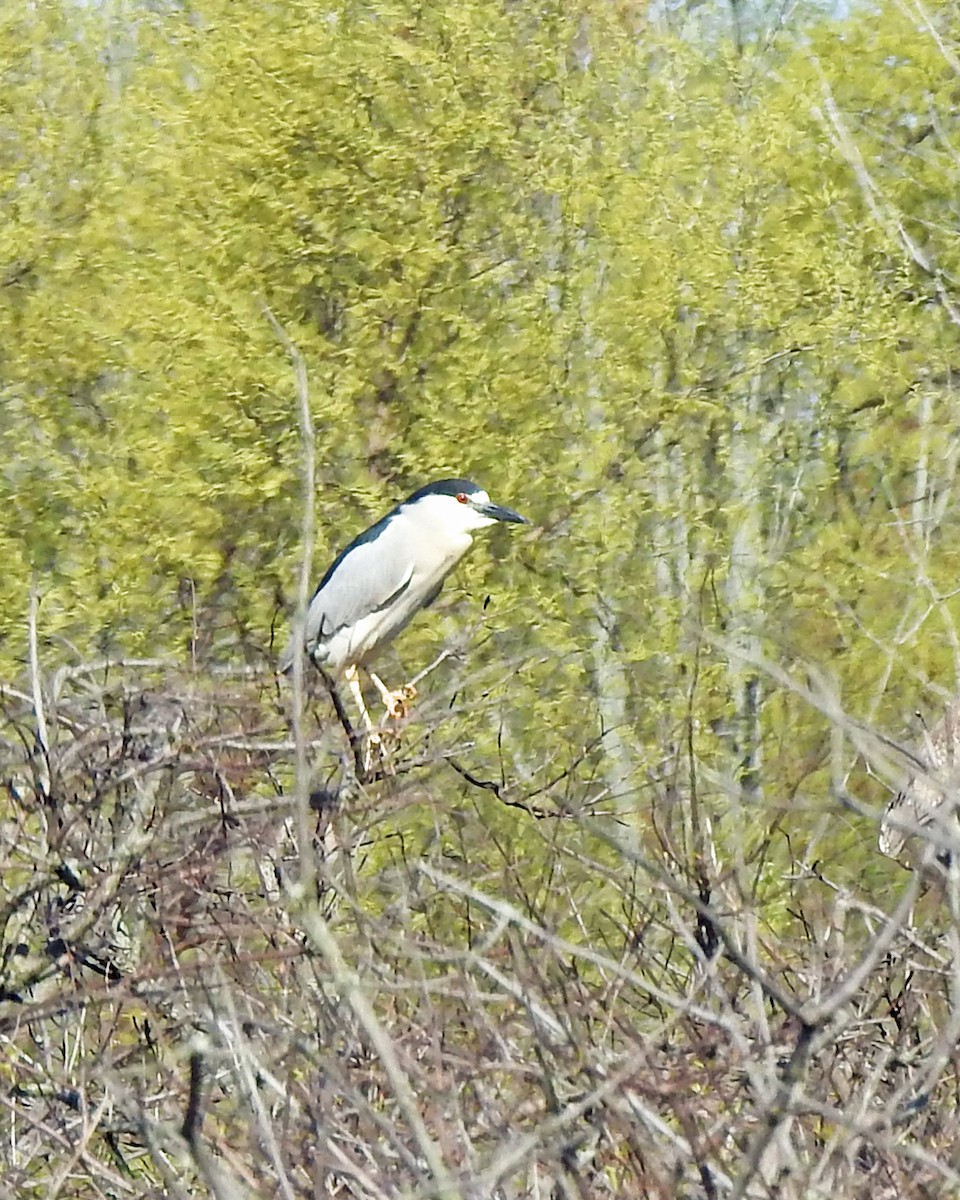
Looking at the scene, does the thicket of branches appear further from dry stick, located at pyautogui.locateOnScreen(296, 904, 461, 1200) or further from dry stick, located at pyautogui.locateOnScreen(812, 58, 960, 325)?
dry stick, located at pyautogui.locateOnScreen(812, 58, 960, 325)

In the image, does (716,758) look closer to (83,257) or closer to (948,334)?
(948,334)

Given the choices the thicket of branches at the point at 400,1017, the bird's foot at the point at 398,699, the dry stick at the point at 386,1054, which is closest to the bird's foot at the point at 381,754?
the thicket of branches at the point at 400,1017

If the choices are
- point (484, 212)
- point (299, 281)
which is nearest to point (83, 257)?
point (299, 281)

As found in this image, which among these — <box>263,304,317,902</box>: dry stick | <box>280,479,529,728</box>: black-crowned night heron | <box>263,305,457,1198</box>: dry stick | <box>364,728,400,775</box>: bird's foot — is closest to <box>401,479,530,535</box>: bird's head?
<box>280,479,529,728</box>: black-crowned night heron

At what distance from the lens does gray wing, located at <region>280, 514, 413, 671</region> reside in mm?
7512

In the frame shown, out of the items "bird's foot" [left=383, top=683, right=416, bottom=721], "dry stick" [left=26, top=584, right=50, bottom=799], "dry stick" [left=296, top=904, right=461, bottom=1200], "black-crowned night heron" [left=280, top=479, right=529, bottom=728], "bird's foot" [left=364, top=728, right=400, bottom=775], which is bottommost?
"black-crowned night heron" [left=280, top=479, right=529, bottom=728]

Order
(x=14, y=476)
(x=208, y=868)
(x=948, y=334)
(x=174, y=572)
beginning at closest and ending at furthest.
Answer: (x=208, y=868) < (x=174, y=572) < (x=14, y=476) < (x=948, y=334)

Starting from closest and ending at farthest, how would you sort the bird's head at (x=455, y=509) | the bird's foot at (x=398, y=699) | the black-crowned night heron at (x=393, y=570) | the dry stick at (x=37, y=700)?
the dry stick at (x=37, y=700) → the bird's foot at (x=398, y=699) → the black-crowned night heron at (x=393, y=570) → the bird's head at (x=455, y=509)

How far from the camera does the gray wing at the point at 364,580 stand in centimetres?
751

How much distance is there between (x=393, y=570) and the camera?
304 inches

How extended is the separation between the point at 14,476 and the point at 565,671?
3.53 metres

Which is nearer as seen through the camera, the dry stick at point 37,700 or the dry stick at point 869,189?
the dry stick at point 37,700

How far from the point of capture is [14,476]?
12.7 m

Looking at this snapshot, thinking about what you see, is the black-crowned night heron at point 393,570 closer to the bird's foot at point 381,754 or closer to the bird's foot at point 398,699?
the bird's foot at point 398,699
